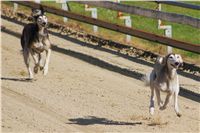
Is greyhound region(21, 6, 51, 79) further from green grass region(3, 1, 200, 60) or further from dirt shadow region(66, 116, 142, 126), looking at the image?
green grass region(3, 1, 200, 60)

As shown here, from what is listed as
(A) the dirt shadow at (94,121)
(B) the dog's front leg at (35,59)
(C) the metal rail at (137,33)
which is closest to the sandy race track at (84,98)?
(A) the dirt shadow at (94,121)

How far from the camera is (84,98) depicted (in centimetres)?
1049

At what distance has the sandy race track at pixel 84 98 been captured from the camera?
9.02 m

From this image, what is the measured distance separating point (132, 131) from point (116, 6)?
254 inches

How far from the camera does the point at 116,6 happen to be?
14.9 metres

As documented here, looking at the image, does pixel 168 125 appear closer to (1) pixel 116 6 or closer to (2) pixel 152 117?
(2) pixel 152 117

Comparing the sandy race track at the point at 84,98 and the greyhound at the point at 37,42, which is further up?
the greyhound at the point at 37,42

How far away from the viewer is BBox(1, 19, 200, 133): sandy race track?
9.02m

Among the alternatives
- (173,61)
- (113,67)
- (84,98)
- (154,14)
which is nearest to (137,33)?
(154,14)

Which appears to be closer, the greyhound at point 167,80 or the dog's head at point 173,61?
the dog's head at point 173,61

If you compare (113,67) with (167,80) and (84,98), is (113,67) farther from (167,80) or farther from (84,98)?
(167,80)

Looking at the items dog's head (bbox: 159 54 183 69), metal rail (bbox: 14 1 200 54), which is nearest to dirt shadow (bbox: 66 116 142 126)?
dog's head (bbox: 159 54 183 69)

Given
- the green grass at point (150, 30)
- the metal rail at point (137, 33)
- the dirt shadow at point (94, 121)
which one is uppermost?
the metal rail at point (137, 33)

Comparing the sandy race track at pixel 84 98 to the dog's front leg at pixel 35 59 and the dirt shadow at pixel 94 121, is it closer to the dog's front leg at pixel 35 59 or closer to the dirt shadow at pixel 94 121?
the dirt shadow at pixel 94 121
